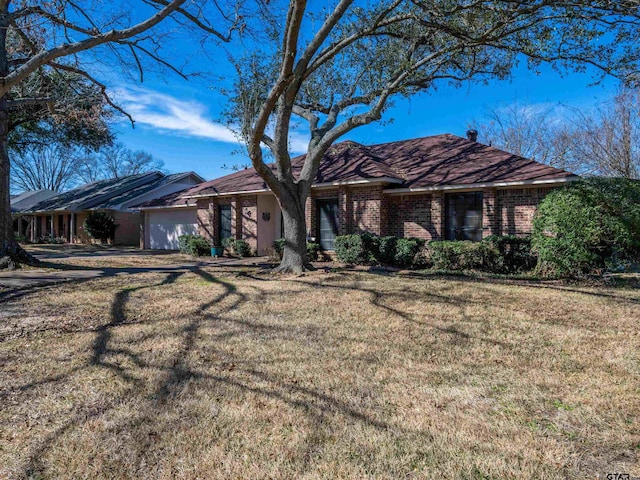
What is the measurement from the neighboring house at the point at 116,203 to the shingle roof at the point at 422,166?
9439mm

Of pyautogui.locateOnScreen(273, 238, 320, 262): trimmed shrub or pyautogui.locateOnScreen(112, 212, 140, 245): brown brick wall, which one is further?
pyautogui.locateOnScreen(112, 212, 140, 245): brown brick wall

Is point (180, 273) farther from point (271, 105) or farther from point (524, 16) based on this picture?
point (524, 16)

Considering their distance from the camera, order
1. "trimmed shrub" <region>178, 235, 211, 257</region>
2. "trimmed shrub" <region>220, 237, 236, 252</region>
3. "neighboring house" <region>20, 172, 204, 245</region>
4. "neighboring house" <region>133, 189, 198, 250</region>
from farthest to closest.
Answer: "neighboring house" <region>20, 172, 204, 245</region>
"neighboring house" <region>133, 189, 198, 250</region>
"trimmed shrub" <region>178, 235, 211, 257</region>
"trimmed shrub" <region>220, 237, 236, 252</region>

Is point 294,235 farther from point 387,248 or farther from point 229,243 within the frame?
point 229,243

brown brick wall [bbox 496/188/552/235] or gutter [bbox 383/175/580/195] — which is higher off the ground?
gutter [bbox 383/175/580/195]

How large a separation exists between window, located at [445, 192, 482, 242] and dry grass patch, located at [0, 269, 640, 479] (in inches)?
228

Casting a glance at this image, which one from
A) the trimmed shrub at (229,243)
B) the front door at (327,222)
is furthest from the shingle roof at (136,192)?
the front door at (327,222)

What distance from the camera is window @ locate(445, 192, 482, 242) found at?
12.9m

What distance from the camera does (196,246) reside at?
17875 millimetres

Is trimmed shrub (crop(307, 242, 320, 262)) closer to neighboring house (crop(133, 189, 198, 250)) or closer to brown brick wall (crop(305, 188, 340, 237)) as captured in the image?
brown brick wall (crop(305, 188, 340, 237))

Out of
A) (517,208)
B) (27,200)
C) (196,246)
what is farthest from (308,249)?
(27,200)

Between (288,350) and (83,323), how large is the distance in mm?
3355

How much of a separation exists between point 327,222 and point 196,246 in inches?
241

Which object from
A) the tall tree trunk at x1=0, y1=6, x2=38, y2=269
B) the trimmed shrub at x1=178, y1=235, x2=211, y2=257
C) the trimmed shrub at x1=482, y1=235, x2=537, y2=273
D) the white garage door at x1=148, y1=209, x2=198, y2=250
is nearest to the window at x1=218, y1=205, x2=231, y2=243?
the trimmed shrub at x1=178, y1=235, x2=211, y2=257
